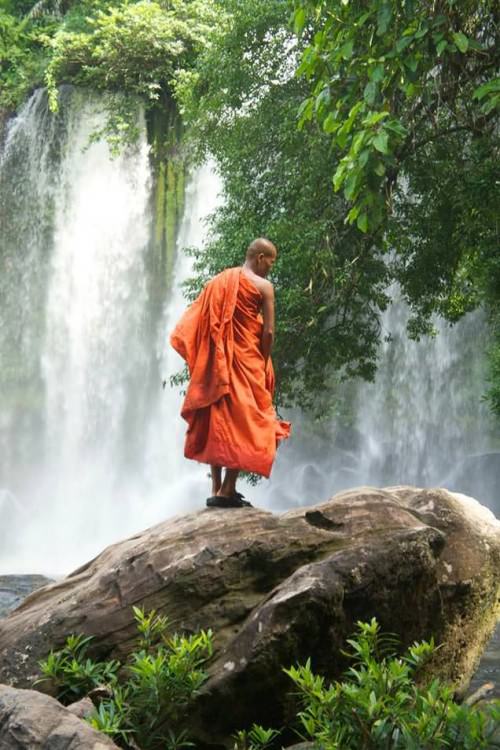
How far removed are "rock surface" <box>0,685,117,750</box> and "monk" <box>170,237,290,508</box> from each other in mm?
2525

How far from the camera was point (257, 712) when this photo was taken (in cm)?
521

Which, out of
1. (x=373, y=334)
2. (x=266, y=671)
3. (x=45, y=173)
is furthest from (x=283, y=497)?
(x=266, y=671)

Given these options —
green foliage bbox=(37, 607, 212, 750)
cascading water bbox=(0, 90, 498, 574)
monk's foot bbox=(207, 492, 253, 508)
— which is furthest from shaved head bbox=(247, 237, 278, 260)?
cascading water bbox=(0, 90, 498, 574)

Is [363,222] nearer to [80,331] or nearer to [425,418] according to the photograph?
[425,418]

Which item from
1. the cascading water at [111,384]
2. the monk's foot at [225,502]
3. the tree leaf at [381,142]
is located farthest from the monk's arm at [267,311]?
the cascading water at [111,384]

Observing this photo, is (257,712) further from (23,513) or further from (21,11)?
(21,11)

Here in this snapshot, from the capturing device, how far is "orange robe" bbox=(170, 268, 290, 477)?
6578 mm

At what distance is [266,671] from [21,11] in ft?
84.7

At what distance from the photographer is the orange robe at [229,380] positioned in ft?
21.6

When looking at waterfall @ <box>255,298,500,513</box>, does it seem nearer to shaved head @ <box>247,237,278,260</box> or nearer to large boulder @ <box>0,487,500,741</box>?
shaved head @ <box>247,237,278,260</box>

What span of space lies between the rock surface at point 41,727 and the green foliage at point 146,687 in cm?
22

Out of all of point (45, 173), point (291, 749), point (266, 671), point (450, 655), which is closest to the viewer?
point (291, 749)

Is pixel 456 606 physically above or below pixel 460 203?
below

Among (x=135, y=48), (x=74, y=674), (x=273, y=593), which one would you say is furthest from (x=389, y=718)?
(x=135, y=48)
